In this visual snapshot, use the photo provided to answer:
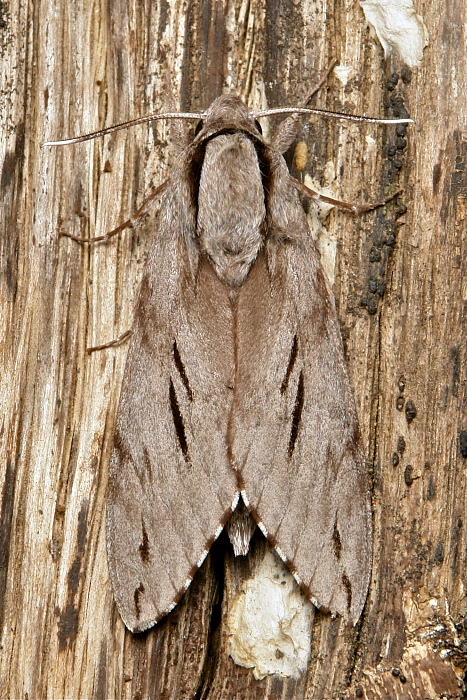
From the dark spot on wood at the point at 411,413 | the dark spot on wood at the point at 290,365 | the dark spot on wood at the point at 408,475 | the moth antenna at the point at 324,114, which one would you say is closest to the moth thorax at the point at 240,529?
the dark spot on wood at the point at 290,365

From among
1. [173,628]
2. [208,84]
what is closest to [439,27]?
[208,84]

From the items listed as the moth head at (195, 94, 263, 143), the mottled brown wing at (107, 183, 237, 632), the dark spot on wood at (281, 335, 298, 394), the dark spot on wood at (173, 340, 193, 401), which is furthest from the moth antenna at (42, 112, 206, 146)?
the dark spot on wood at (281, 335, 298, 394)

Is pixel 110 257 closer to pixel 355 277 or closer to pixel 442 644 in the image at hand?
pixel 355 277

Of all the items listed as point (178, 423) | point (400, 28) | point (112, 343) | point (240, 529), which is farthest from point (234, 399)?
point (400, 28)

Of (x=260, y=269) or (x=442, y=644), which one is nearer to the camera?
(x=442, y=644)

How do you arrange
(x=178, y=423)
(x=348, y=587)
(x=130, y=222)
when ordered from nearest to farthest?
(x=348, y=587)
(x=178, y=423)
(x=130, y=222)

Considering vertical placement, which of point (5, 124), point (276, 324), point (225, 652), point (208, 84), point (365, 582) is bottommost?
point (225, 652)

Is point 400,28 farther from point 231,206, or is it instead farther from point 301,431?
point 301,431
